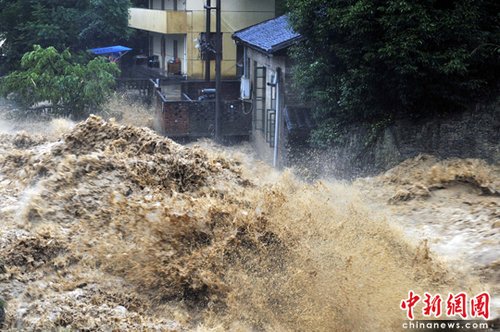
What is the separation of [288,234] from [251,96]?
40.8ft

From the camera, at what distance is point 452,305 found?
7.58 meters

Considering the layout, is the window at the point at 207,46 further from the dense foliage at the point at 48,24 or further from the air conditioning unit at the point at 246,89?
the dense foliage at the point at 48,24

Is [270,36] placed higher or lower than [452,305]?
higher

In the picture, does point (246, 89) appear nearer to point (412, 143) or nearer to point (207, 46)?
point (207, 46)

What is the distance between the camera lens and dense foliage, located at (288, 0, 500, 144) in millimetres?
12133

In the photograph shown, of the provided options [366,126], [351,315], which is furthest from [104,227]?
[366,126]

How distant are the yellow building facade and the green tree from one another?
577cm

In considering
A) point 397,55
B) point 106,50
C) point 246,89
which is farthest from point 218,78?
point 106,50

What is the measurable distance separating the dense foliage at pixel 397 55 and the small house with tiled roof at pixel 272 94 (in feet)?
5.14

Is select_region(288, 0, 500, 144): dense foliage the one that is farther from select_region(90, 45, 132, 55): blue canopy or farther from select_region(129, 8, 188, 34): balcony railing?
select_region(90, 45, 132, 55): blue canopy

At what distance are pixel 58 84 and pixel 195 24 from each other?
808 centimetres

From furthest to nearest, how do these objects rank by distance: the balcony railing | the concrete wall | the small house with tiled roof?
the balcony railing < the small house with tiled roof < the concrete wall

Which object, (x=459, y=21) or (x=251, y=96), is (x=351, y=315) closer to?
(x=459, y=21)

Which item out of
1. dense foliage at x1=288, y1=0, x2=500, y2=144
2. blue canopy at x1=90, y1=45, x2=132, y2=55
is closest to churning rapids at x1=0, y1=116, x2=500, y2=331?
dense foliage at x1=288, y1=0, x2=500, y2=144
